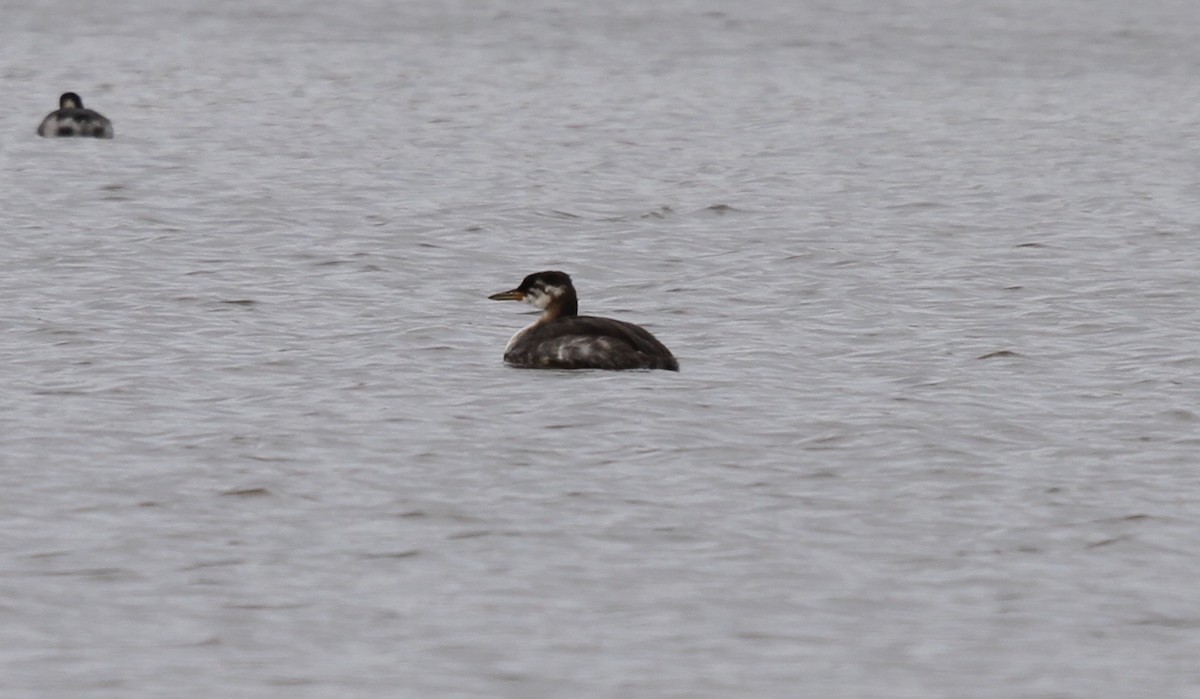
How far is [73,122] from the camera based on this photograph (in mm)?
29156

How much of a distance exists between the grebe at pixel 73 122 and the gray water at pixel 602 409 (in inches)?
9.6

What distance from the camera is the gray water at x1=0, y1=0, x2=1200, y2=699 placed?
30.1 ft

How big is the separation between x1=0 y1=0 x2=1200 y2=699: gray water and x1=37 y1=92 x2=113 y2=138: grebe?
24 cm

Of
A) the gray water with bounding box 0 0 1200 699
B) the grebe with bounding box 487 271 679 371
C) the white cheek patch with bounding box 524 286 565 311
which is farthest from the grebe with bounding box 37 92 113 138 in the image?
the grebe with bounding box 487 271 679 371

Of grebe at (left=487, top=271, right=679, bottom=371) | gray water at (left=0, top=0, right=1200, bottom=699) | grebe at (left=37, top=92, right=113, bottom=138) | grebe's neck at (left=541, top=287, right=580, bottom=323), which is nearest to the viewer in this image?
gray water at (left=0, top=0, right=1200, bottom=699)

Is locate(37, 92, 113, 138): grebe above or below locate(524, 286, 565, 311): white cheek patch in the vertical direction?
below

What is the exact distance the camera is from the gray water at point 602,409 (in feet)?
30.1

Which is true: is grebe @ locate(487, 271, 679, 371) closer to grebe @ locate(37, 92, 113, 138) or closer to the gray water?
the gray water

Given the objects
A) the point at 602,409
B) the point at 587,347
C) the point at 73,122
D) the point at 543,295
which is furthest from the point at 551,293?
the point at 73,122

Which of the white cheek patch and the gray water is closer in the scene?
the gray water

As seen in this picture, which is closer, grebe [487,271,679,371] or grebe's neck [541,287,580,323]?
grebe [487,271,679,371]

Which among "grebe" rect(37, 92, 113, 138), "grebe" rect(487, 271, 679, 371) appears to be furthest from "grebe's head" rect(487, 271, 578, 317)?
"grebe" rect(37, 92, 113, 138)

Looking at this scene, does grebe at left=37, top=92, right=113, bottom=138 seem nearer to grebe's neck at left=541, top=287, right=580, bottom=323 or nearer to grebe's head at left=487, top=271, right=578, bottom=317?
grebe's head at left=487, top=271, right=578, bottom=317

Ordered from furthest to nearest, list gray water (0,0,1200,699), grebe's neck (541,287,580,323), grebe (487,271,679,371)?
grebe's neck (541,287,580,323) → grebe (487,271,679,371) → gray water (0,0,1200,699)
